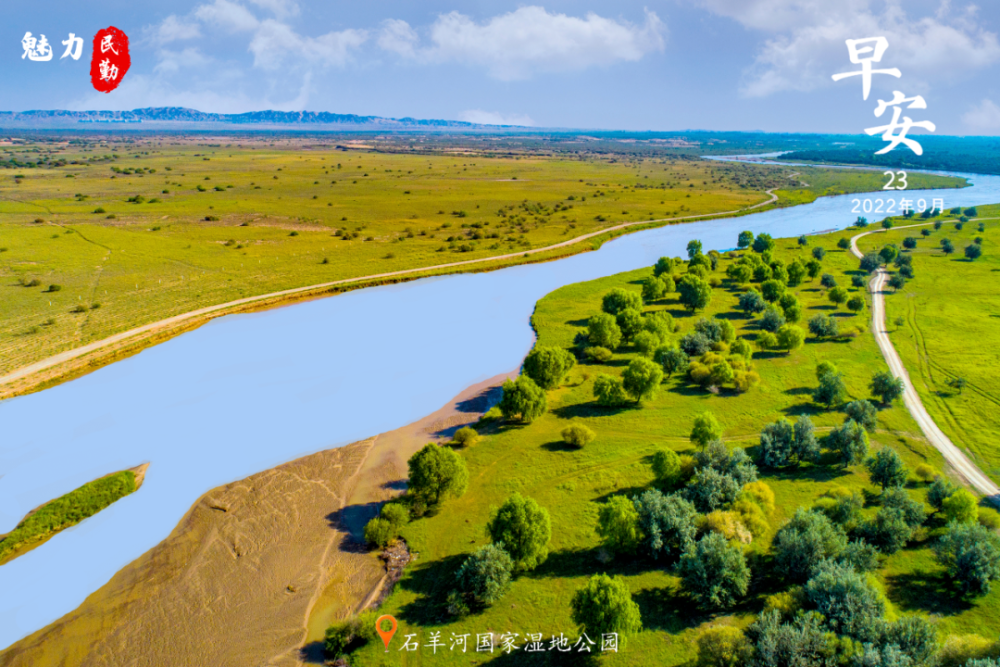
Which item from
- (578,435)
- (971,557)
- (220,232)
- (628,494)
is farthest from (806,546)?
(220,232)

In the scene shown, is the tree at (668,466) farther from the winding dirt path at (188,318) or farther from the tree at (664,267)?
the winding dirt path at (188,318)

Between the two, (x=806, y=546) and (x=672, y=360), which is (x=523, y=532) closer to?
(x=806, y=546)

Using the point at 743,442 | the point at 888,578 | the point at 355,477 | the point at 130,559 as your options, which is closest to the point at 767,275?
the point at 743,442

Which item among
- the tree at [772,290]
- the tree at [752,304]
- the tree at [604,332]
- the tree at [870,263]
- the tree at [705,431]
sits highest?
the tree at [870,263]

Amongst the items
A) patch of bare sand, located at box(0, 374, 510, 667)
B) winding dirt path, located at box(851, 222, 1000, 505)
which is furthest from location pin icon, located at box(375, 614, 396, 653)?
winding dirt path, located at box(851, 222, 1000, 505)

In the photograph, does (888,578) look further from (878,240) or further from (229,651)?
(878,240)

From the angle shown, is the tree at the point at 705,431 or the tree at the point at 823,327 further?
the tree at the point at 823,327

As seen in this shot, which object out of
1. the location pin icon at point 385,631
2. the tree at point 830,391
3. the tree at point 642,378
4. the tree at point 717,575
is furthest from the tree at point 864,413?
the location pin icon at point 385,631
